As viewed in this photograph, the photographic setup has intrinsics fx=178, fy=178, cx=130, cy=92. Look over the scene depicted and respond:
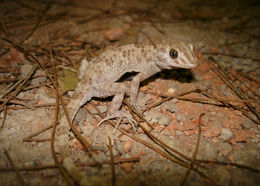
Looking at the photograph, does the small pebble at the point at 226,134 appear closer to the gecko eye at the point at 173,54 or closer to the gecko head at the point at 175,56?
the gecko head at the point at 175,56

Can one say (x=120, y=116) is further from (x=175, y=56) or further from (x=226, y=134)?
(x=226, y=134)

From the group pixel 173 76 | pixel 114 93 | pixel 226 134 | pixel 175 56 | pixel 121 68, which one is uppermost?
pixel 175 56

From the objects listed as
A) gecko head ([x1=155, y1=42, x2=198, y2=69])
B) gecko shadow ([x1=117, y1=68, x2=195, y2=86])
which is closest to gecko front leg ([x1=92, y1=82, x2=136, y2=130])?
gecko shadow ([x1=117, y1=68, x2=195, y2=86])


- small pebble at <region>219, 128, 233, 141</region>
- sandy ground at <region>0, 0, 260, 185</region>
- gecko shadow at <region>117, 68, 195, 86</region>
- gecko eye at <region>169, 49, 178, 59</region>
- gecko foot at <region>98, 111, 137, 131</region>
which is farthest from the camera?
gecko shadow at <region>117, 68, 195, 86</region>

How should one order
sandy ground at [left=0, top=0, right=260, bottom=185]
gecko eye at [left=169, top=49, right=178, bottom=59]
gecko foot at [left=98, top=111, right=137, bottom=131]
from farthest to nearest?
gecko eye at [left=169, top=49, right=178, bottom=59] → gecko foot at [left=98, top=111, right=137, bottom=131] → sandy ground at [left=0, top=0, right=260, bottom=185]

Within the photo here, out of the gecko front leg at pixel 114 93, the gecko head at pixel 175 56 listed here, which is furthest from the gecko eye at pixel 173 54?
the gecko front leg at pixel 114 93

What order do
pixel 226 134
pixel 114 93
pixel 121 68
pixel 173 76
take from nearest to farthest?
pixel 226 134
pixel 114 93
pixel 121 68
pixel 173 76

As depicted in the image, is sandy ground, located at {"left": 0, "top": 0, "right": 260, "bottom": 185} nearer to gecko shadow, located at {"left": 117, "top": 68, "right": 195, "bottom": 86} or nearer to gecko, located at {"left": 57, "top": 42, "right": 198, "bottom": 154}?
gecko shadow, located at {"left": 117, "top": 68, "right": 195, "bottom": 86}

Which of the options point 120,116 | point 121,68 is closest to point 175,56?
point 121,68

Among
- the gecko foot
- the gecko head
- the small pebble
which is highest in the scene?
the gecko head
